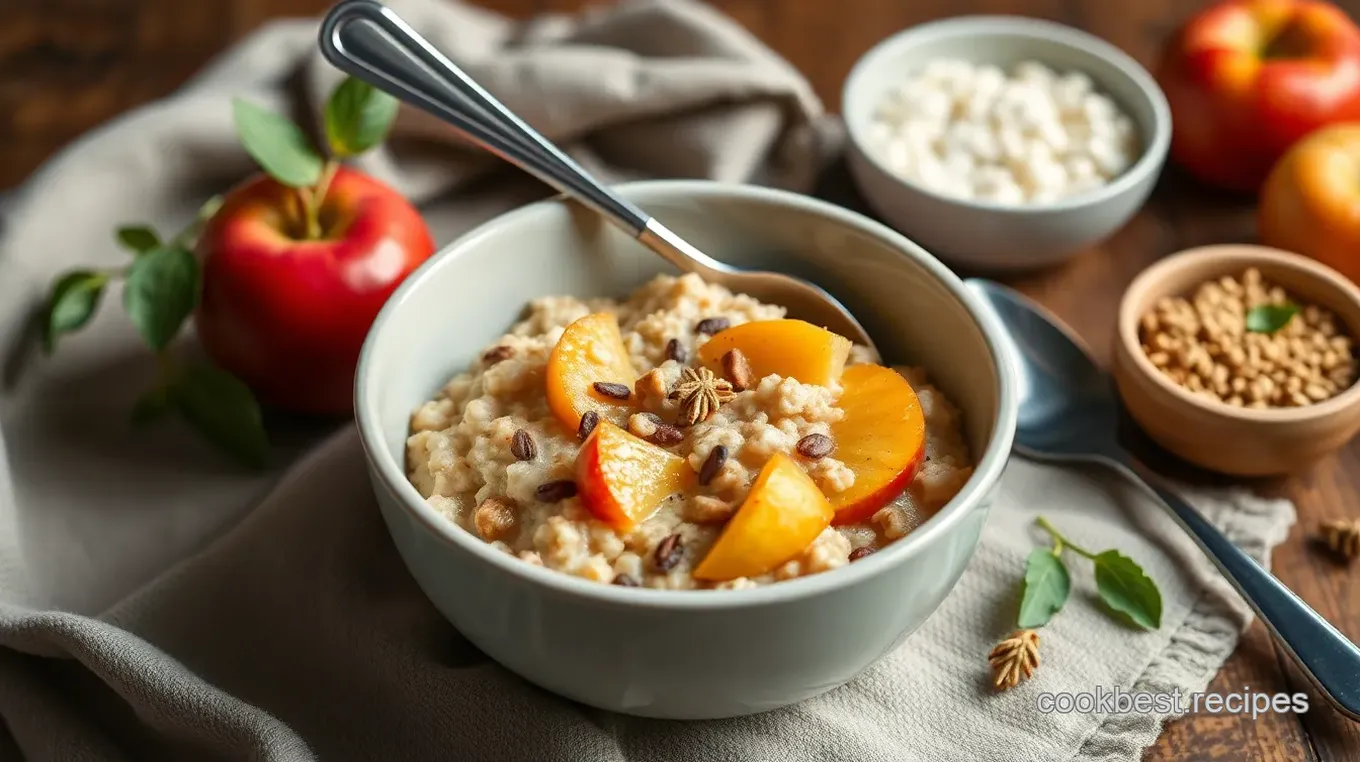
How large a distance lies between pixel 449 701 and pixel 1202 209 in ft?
6.68

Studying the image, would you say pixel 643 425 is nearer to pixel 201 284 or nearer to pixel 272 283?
pixel 272 283

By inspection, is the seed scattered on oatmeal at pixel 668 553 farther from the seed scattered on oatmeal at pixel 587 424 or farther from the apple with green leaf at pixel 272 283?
the apple with green leaf at pixel 272 283

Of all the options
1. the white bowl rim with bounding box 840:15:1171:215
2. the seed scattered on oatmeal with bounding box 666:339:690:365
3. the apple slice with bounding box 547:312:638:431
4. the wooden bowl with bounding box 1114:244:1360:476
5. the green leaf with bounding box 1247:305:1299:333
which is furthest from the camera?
the white bowl rim with bounding box 840:15:1171:215

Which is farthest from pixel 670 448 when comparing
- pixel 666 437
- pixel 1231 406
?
pixel 1231 406

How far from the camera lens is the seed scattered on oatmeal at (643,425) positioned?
181 centimetres

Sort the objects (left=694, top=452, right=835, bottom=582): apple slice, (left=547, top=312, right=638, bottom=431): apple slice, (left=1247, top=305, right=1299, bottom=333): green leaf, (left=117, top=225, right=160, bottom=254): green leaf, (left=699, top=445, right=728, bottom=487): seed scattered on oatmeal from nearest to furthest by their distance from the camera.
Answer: (left=694, top=452, right=835, bottom=582): apple slice, (left=699, top=445, right=728, bottom=487): seed scattered on oatmeal, (left=547, top=312, right=638, bottom=431): apple slice, (left=1247, top=305, right=1299, bottom=333): green leaf, (left=117, top=225, right=160, bottom=254): green leaf

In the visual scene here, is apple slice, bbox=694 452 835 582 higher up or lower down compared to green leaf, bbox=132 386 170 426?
higher up

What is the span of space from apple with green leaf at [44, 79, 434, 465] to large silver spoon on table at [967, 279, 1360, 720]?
1.16 meters

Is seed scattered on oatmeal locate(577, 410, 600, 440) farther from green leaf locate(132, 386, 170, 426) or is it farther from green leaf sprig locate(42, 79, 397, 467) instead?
green leaf locate(132, 386, 170, 426)

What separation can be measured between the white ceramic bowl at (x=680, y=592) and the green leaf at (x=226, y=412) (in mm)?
468

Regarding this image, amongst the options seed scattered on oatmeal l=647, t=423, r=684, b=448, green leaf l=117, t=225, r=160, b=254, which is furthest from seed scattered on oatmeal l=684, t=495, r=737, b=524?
green leaf l=117, t=225, r=160, b=254

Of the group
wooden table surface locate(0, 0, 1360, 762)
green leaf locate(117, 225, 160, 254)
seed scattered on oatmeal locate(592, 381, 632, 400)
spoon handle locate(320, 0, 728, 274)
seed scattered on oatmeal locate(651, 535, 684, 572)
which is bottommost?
wooden table surface locate(0, 0, 1360, 762)

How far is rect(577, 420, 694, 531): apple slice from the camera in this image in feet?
5.55

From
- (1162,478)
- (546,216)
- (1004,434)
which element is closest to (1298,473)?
(1162,478)
